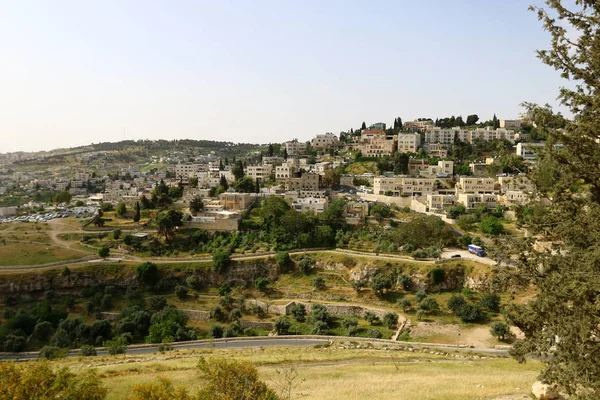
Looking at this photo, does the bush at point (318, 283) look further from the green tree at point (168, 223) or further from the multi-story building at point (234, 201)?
the multi-story building at point (234, 201)

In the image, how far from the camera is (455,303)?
109 feet

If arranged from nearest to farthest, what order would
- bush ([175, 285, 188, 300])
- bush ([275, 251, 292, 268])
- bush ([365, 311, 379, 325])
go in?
bush ([365, 311, 379, 325]) → bush ([175, 285, 188, 300]) → bush ([275, 251, 292, 268])

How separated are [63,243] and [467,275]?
45.2m

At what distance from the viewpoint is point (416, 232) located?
4328cm

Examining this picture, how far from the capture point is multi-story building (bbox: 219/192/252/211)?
55.8 m

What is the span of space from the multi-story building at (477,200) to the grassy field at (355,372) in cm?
2920

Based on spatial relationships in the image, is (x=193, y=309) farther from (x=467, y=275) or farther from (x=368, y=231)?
(x=467, y=275)

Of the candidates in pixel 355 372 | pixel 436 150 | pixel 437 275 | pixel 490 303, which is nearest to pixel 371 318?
pixel 437 275

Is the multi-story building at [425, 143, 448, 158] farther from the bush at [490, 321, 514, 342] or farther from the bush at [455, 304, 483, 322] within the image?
the bush at [490, 321, 514, 342]

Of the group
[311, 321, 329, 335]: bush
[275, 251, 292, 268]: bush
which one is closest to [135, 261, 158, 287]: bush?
[275, 251, 292, 268]: bush

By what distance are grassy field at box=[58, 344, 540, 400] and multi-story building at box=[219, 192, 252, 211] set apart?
30457 mm

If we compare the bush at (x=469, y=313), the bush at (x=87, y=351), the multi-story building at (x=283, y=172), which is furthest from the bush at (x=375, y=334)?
the multi-story building at (x=283, y=172)

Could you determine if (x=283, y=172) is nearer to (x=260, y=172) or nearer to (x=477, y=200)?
(x=260, y=172)

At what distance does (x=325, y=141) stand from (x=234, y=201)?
156 feet
